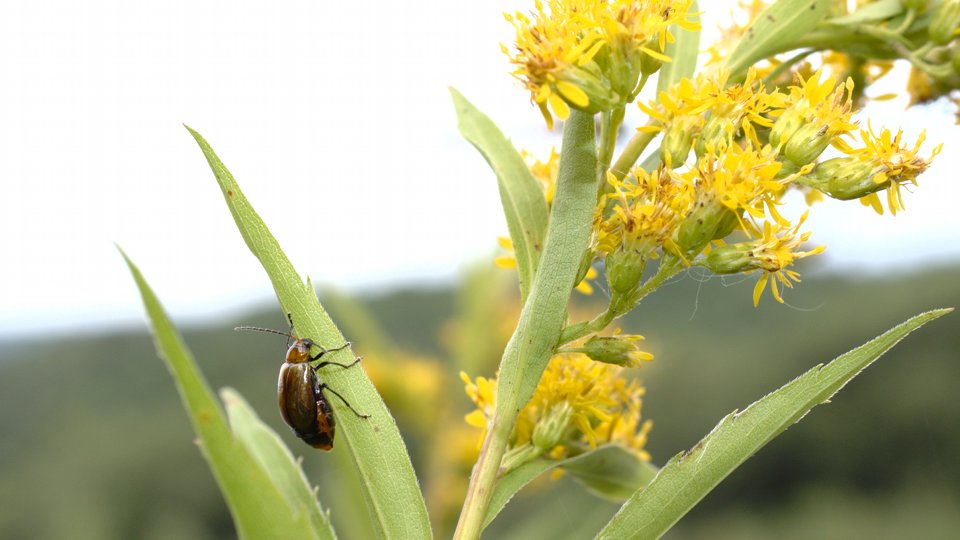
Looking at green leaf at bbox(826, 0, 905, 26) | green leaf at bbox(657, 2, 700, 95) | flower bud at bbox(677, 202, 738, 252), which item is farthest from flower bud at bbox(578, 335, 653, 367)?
green leaf at bbox(826, 0, 905, 26)

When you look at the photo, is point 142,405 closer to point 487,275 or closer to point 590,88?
point 487,275

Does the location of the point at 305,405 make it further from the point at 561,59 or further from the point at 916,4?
the point at 916,4

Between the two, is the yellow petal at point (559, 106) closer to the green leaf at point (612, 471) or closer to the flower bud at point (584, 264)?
the flower bud at point (584, 264)

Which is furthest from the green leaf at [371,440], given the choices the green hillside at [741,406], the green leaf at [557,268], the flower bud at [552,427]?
the green hillside at [741,406]

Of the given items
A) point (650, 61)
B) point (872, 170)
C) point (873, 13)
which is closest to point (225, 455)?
point (650, 61)

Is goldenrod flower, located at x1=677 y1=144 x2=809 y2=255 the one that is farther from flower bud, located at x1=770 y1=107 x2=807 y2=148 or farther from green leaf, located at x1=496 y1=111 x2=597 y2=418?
green leaf, located at x1=496 y1=111 x2=597 y2=418
